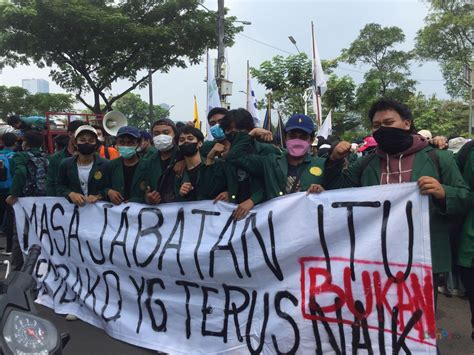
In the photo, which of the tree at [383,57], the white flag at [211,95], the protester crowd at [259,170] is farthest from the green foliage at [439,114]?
the protester crowd at [259,170]

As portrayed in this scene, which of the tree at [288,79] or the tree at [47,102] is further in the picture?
the tree at [47,102]

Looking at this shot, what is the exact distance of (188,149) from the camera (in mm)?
3662

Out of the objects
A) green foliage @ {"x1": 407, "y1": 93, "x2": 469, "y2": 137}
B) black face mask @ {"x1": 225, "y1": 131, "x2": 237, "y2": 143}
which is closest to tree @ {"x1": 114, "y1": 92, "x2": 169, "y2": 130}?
green foliage @ {"x1": 407, "y1": 93, "x2": 469, "y2": 137}

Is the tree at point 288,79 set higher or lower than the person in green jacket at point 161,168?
higher

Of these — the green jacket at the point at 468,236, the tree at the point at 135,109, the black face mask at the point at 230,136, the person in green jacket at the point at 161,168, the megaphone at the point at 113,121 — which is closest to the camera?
the green jacket at the point at 468,236

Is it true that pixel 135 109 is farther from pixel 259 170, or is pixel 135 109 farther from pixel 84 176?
pixel 259 170

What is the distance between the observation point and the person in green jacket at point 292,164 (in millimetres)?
3193

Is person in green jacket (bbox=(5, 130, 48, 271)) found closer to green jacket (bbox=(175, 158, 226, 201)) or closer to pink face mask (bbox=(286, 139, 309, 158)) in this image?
green jacket (bbox=(175, 158, 226, 201))

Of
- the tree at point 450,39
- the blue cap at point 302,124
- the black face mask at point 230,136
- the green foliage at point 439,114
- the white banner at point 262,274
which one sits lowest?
the white banner at point 262,274

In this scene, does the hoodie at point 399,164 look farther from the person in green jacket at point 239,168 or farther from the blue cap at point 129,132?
the blue cap at point 129,132

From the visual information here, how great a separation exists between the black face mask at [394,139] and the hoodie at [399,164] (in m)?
0.03

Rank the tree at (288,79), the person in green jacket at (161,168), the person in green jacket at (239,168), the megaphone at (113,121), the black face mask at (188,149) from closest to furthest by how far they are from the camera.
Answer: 1. the person in green jacket at (239,168)
2. the black face mask at (188,149)
3. the person in green jacket at (161,168)
4. the megaphone at (113,121)
5. the tree at (288,79)

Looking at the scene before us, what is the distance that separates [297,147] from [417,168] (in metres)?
0.82

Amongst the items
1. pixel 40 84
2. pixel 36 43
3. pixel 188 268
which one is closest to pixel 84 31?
pixel 36 43
